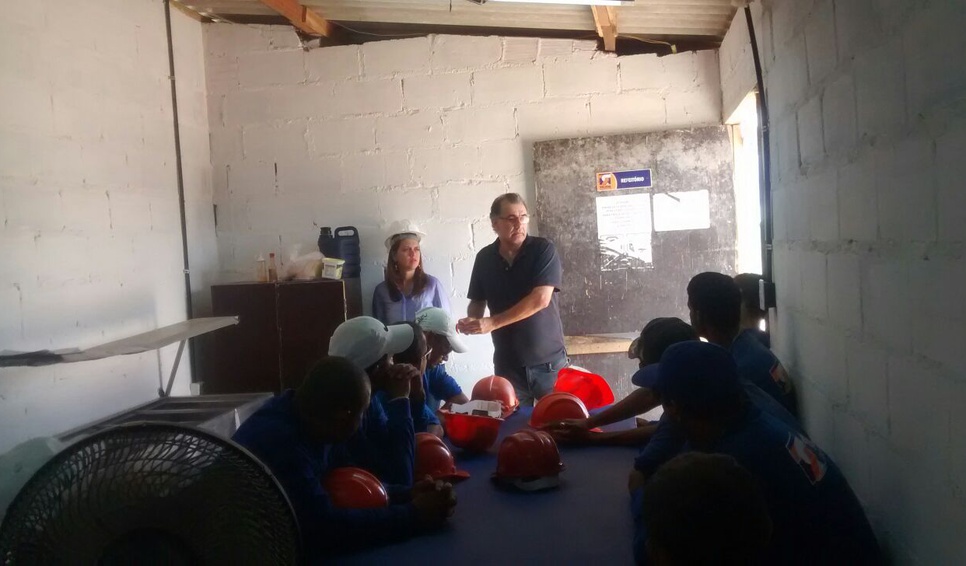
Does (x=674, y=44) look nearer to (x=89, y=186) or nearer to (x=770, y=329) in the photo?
(x=770, y=329)

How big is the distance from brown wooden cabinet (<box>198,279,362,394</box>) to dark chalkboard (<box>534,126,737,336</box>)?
51.8 inches

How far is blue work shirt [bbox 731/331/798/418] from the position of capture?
2307mm

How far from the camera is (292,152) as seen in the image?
457 centimetres

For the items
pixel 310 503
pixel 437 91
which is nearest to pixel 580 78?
pixel 437 91

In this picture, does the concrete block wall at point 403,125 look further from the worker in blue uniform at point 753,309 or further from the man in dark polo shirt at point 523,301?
the worker in blue uniform at point 753,309

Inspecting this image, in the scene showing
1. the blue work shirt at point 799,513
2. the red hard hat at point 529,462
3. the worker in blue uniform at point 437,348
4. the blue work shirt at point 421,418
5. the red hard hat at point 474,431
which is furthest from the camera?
the worker in blue uniform at point 437,348

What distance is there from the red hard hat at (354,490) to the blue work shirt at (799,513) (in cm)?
64

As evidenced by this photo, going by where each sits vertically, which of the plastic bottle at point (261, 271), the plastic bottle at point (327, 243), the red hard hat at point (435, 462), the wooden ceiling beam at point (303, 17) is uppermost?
the wooden ceiling beam at point (303, 17)

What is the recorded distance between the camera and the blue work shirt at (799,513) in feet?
4.94

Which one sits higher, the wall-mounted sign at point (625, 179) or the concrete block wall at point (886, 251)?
the wall-mounted sign at point (625, 179)

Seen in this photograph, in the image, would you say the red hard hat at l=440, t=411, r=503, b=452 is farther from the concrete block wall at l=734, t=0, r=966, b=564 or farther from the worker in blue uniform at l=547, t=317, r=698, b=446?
the concrete block wall at l=734, t=0, r=966, b=564

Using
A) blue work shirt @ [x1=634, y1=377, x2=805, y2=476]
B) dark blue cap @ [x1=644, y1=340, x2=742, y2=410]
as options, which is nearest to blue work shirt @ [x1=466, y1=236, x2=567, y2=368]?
blue work shirt @ [x1=634, y1=377, x2=805, y2=476]

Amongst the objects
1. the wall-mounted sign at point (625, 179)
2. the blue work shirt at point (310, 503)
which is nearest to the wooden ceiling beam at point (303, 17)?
the wall-mounted sign at point (625, 179)

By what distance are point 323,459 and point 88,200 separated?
7.32ft
